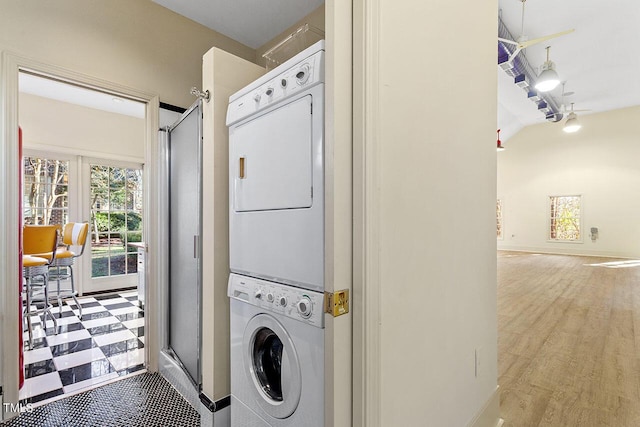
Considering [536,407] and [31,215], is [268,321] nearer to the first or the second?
[536,407]

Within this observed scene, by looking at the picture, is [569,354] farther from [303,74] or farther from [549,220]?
[549,220]

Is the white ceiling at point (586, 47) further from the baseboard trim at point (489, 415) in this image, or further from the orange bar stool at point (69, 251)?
the orange bar stool at point (69, 251)

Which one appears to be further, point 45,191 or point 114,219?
point 114,219

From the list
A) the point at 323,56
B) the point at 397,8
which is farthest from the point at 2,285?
the point at 397,8

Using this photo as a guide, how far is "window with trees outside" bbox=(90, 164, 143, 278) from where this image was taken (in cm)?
460

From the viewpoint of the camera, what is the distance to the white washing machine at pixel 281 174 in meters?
1.06

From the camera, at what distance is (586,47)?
4656 millimetres

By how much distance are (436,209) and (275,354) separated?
0.97 meters

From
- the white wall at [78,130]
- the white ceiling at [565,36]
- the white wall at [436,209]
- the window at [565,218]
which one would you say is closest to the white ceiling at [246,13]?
the white ceiling at [565,36]

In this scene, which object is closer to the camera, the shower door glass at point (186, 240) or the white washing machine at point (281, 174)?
the white washing machine at point (281, 174)

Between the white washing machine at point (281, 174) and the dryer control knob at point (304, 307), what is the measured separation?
5cm

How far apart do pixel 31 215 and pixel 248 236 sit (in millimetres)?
4518

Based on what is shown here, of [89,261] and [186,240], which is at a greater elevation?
[186,240]

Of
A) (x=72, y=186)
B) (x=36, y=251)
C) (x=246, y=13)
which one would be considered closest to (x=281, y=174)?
(x=246, y=13)
